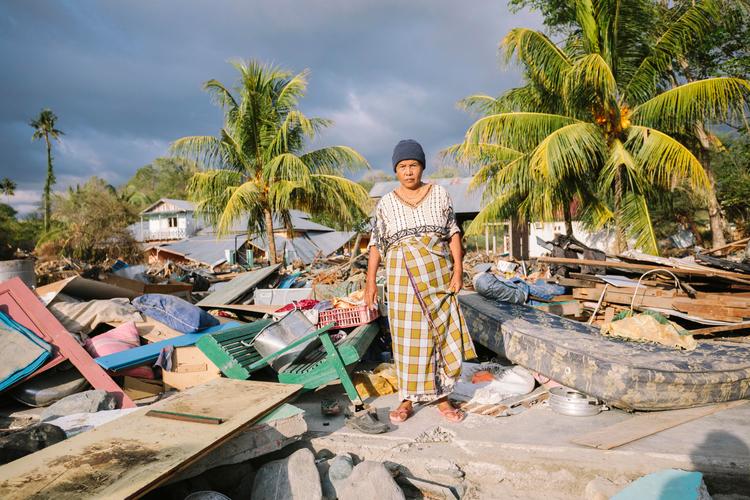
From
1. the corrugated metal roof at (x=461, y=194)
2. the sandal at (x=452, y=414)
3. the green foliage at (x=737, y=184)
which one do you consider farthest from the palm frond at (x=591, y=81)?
the corrugated metal roof at (x=461, y=194)

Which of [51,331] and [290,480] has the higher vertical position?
[51,331]

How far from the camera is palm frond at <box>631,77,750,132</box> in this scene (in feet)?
28.2

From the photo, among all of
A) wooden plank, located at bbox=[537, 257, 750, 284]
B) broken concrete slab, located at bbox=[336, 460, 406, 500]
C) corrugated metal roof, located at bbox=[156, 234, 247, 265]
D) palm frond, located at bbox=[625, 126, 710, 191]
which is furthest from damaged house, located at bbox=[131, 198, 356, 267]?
broken concrete slab, located at bbox=[336, 460, 406, 500]

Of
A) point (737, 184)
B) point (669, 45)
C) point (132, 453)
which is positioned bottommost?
point (132, 453)

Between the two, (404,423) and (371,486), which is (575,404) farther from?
(371,486)

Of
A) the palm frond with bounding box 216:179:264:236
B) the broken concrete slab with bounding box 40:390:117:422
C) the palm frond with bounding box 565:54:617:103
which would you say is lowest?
the broken concrete slab with bounding box 40:390:117:422

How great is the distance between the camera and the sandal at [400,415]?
9.82 ft

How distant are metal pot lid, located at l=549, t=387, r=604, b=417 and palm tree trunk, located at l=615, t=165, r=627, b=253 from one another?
8.07m

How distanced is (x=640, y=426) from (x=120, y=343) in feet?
15.1

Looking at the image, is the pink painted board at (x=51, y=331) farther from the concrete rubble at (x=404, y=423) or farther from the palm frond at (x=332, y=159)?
the palm frond at (x=332, y=159)

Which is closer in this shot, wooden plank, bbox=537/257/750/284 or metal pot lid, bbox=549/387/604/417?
metal pot lid, bbox=549/387/604/417

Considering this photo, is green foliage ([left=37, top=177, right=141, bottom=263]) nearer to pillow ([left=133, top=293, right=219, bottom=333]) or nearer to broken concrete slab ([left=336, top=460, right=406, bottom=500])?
pillow ([left=133, top=293, right=219, bottom=333])

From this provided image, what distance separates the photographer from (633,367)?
2832 mm

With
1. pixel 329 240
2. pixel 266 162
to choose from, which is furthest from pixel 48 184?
pixel 266 162
